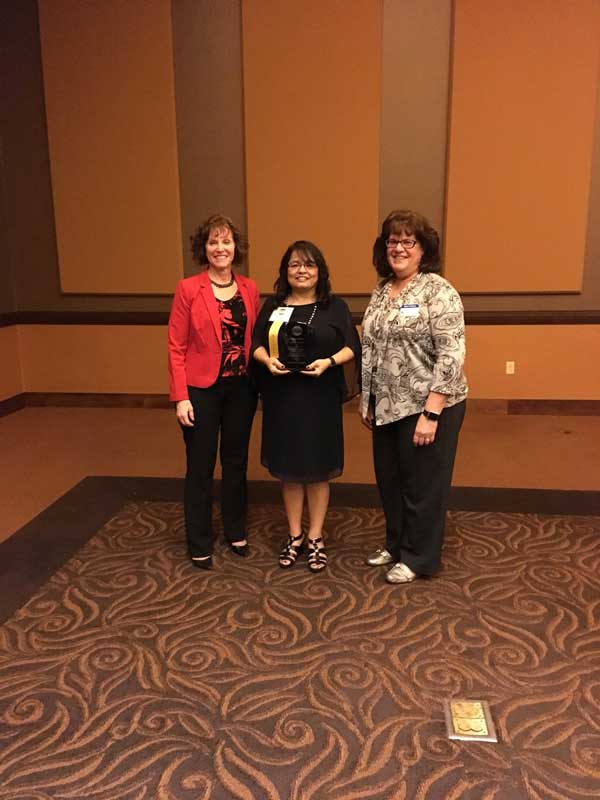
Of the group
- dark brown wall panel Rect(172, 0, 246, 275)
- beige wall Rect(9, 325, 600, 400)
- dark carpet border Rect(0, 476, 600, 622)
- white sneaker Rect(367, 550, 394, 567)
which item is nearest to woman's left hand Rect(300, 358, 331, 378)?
white sneaker Rect(367, 550, 394, 567)

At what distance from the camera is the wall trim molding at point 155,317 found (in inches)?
198

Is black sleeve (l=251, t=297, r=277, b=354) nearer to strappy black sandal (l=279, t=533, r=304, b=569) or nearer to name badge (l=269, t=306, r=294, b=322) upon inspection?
name badge (l=269, t=306, r=294, b=322)

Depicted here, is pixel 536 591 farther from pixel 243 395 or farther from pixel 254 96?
pixel 254 96

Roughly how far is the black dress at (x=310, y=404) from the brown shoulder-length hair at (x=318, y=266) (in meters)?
0.04

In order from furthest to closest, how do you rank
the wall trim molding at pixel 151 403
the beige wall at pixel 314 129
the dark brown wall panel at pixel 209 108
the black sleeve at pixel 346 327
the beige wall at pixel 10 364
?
the beige wall at pixel 10 364 → the wall trim molding at pixel 151 403 → the dark brown wall panel at pixel 209 108 → the beige wall at pixel 314 129 → the black sleeve at pixel 346 327

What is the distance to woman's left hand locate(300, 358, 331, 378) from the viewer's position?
251cm

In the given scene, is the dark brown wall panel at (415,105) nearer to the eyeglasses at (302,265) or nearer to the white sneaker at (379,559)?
the eyeglasses at (302,265)

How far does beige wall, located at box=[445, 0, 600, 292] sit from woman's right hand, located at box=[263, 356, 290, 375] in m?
2.93

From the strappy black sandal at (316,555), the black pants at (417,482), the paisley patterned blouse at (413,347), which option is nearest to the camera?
the paisley patterned blouse at (413,347)

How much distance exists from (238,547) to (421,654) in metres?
1.01

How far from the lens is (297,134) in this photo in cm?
491

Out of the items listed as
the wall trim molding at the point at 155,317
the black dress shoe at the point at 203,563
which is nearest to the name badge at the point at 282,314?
the black dress shoe at the point at 203,563

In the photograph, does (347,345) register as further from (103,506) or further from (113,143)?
(113,143)

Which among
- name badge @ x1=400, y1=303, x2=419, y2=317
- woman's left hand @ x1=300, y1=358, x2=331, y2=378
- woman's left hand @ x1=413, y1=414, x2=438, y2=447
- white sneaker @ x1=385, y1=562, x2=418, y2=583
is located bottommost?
white sneaker @ x1=385, y1=562, x2=418, y2=583
